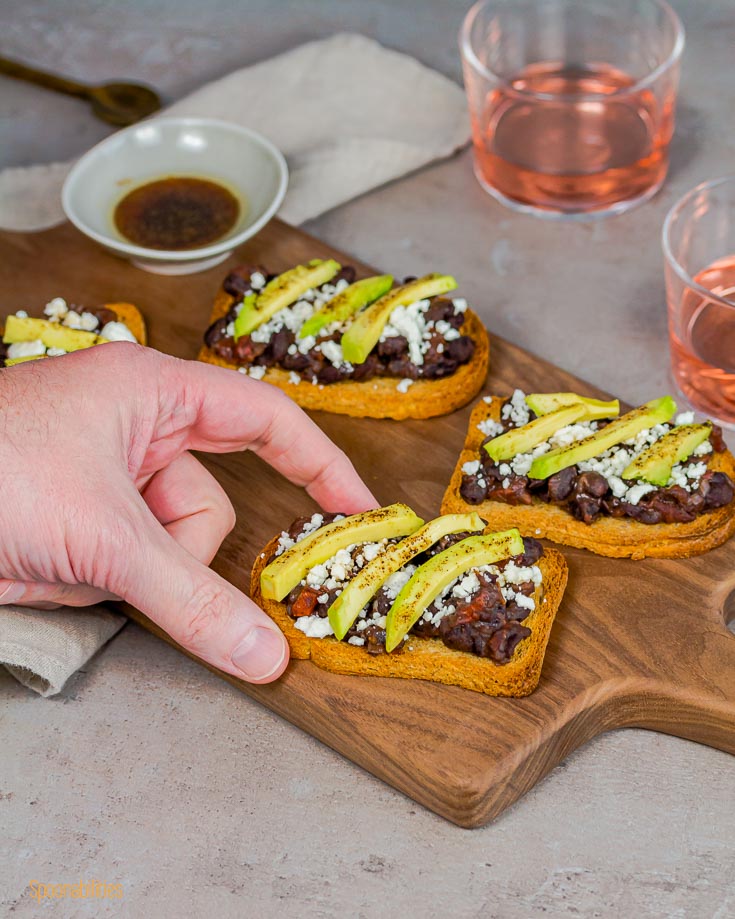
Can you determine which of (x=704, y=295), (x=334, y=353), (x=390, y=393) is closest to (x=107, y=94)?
(x=334, y=353)

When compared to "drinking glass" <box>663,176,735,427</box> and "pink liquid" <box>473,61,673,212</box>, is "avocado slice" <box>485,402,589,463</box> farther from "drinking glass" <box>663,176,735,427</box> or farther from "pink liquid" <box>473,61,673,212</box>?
"pink liquid" <box>473,61,673,212</box>

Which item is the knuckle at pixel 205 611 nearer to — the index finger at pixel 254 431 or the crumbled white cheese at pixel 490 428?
the index finger at pixel 254 431

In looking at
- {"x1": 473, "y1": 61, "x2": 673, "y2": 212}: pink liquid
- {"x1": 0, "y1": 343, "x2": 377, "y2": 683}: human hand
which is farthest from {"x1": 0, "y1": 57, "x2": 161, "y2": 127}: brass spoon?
{"x1": 0, "y1": 343, "x2": 377, "y2": 683}: human hand

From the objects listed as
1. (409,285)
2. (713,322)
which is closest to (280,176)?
(409,285)

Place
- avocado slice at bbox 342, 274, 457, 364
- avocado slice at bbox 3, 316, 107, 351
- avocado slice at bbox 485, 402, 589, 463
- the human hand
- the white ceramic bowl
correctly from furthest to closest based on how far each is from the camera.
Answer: the white ceramic bowl, avocado slice at bbox 3, 316, 107, 351, avocado slice at bbox 342, 274, 457, 364, avocado slice at bbox 485, 402, 589, 463, the human hand

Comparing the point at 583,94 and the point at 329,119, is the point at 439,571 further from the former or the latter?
the point at 329,119

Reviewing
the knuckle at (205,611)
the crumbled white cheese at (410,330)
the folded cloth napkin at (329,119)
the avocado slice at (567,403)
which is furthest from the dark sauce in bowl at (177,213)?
the knuckle at (205,611)
